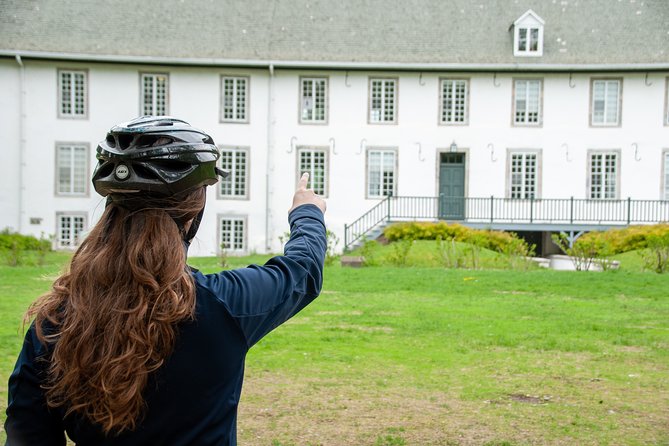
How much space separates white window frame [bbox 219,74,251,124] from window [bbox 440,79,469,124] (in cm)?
749

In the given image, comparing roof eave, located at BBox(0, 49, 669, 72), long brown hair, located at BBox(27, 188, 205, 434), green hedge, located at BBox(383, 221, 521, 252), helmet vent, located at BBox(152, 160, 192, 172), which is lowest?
green hedge, located at BBox(383, 221, 521, 252)

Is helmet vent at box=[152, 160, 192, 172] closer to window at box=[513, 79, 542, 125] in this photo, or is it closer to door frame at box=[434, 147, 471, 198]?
door frame at box=[434, 147, 471, 198]

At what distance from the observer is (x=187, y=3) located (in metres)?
31.1

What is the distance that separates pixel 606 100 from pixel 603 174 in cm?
281

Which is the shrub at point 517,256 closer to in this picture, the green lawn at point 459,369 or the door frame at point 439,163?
the green lawn at point 459,369

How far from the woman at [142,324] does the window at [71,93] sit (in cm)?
2924

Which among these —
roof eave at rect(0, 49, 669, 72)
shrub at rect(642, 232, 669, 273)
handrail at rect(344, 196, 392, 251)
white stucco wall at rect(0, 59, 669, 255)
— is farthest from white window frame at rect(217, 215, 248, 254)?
shrub at rect(642, 232, 669, 273)

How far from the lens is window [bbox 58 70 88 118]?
1165 inches

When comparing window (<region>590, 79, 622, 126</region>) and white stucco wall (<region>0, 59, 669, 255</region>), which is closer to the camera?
white stucco wall (<region>0, 59, 669, 255</region>)

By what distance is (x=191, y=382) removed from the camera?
2027mm

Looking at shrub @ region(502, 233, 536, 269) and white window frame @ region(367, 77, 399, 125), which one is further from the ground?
white window frame @ region(367, 77, 399, 125)

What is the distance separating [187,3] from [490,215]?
47.8 feet

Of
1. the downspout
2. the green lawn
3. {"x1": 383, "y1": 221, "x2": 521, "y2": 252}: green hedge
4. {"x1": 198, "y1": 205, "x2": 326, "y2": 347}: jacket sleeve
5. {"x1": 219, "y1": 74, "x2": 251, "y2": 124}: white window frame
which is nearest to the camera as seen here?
{"x1": 198, "y1": 205, "x2": 326, "y2": 347}: jacket sleeve

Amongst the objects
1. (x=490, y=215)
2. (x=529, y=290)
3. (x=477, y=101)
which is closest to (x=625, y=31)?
(x=477, y=101)
